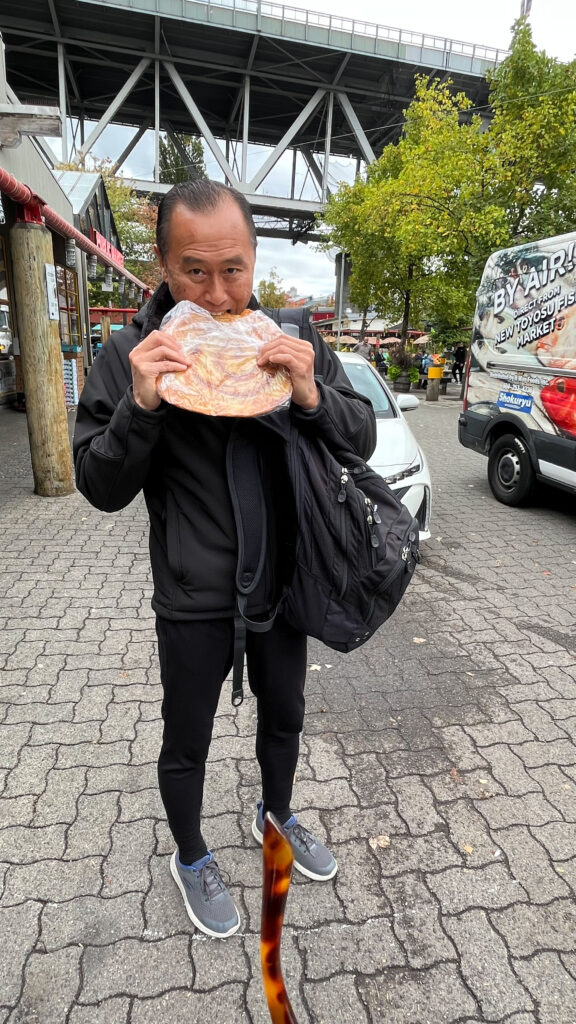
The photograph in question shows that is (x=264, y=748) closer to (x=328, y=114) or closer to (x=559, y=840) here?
(x=559, y=840)

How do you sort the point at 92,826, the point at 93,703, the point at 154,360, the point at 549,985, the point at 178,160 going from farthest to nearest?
1. the point at 178,160
2. the point at 93,703
3. the point at 92,826
4. the point at 549,985
5. the point at 154,360

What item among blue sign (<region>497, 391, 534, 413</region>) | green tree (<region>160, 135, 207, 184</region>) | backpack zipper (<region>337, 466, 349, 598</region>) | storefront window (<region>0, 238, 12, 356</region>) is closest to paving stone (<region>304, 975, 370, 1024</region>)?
backpack zipper (<region>337, 466, 349, 598</region>)

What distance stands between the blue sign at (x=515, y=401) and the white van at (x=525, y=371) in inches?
0.4

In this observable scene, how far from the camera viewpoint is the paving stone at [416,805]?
7.69ft

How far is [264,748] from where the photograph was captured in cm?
193

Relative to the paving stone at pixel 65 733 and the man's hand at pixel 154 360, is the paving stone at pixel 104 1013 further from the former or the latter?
the man's hand at pixel 154 360

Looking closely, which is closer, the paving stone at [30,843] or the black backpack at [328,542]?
the black backpack at [328,542]

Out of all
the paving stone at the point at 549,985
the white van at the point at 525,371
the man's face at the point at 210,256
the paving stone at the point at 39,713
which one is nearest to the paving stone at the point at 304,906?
the paving stone at the point at 549,985

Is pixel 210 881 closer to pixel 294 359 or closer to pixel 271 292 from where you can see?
pixel 294 359

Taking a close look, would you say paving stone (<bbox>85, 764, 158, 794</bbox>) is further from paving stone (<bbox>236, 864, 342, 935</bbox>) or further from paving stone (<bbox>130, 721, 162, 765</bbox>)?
paving stone (<bbox>236, 864, 342, 935</bbox>)

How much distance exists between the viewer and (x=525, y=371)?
20.5 feet

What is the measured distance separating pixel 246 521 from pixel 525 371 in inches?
221

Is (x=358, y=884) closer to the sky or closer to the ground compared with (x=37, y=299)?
closer to the ground

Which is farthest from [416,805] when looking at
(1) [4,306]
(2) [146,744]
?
(1) [4,306]
